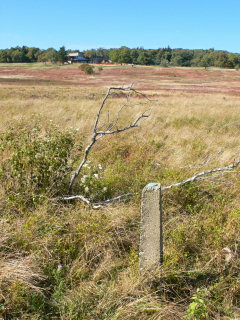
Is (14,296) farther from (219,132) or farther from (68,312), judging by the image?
(219,132)

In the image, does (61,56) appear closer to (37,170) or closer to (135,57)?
(135,57)

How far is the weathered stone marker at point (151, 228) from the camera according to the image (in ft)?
8.15

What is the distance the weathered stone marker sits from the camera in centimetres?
248

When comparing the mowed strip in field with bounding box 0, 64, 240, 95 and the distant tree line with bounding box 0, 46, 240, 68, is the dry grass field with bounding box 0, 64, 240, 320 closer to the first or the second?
the mowed strip in field with bounding box 0, 64, 240, 95

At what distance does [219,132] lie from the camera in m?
8.49

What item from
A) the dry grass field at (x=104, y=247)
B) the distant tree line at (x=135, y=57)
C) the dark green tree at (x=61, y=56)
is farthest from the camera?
the dark green tree at (x=61, y=56)

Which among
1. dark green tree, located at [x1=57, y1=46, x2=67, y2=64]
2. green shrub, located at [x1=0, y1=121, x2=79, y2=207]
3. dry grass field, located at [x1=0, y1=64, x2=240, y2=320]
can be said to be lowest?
dry grass field, located at [x1=0, y1=64, x2=240, y2=320]

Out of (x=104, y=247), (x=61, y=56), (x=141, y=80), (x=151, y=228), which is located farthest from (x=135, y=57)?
(x=151, y=228)

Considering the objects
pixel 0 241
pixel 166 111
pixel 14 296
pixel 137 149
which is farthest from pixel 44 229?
pixel 166 111

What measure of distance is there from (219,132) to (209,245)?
5.93 meters

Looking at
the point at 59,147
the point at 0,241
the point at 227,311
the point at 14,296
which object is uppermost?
the point at 59,147

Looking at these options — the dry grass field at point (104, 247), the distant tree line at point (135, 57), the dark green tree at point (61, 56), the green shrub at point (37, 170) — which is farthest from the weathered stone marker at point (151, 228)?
the dark green tree at point (61, 56)

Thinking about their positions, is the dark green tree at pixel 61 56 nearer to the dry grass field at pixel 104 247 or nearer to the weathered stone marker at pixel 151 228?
the dry grass field at pixel 104 247

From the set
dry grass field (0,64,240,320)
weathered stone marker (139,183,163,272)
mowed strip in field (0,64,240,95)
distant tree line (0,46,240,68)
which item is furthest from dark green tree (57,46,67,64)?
weathered stone marker (139,183,163,272)
